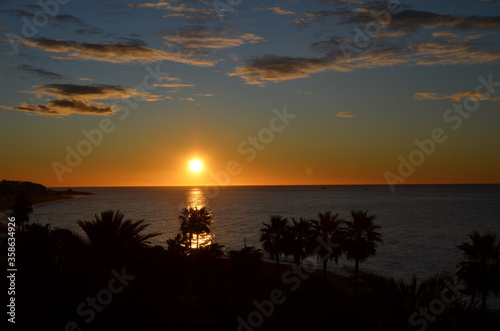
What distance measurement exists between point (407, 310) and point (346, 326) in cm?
177

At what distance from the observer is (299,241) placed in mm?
45906

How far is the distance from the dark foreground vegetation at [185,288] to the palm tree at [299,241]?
340 millimetres

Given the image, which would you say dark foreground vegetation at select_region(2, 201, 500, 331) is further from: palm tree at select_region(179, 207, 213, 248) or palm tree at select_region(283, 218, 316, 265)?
palm tree at select_region(179, 207, 213, 248)

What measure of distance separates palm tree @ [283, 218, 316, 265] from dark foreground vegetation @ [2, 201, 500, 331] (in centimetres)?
34

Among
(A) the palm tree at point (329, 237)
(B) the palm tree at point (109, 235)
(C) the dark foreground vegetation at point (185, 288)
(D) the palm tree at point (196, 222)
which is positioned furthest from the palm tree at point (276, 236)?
(B) the palm tree at point (109, 235)

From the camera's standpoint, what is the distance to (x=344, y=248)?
144ft

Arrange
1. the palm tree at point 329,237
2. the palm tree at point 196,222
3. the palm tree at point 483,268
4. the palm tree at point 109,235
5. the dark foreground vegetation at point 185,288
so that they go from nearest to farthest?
1. the dark foreground vegetation at point 185,288
2. the palm tree at point 109,235
3. the palm tree at point 483,268
4. the palm tree at point 329,237
5. the palm tree at point 196,222

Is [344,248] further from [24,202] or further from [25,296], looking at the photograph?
[24,202]

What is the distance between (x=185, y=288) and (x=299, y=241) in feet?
44.2

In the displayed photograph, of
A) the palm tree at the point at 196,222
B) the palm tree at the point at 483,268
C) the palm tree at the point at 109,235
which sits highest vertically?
the palm tree at the point at 109,235

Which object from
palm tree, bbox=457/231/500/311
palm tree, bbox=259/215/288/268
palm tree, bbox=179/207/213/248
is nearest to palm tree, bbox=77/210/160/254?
palm tree, bbox=457/231/500/311

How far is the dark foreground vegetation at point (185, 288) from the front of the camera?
12.0 metres

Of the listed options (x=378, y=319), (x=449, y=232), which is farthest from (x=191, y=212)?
(x=449, y=232)

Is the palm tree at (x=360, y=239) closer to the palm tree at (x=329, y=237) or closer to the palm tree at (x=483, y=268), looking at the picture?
the palm tree at (x=329, y=237)
